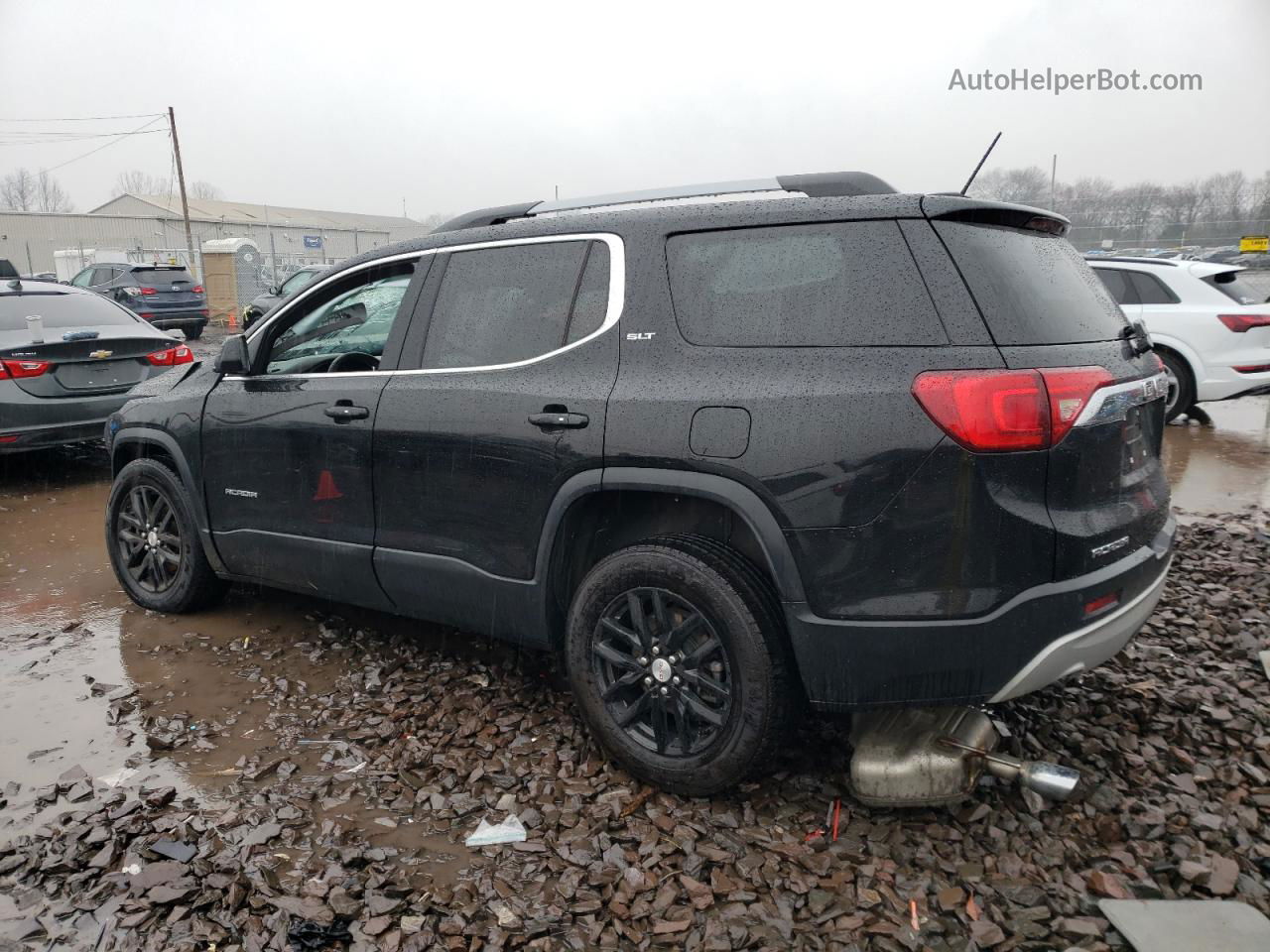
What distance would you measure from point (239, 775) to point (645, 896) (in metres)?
1.56

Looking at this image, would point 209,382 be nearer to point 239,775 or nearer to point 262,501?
point 262,501

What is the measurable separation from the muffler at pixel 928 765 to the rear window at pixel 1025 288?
3.86ft

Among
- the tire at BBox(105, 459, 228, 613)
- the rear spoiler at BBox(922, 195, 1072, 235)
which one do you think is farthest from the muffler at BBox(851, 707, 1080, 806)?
the tire at BBox(105, 459, 228, 613)

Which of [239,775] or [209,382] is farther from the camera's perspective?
[209,382]

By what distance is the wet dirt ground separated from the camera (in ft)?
9.59

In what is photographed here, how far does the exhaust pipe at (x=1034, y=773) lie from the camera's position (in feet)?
8.92

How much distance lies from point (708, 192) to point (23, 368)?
627 centimetres

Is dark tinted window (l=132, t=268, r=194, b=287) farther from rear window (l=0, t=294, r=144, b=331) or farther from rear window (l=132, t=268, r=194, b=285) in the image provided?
rear window (l=0, t=294, r=144, b=331)

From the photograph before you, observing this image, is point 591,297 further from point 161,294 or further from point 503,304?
point 161,294

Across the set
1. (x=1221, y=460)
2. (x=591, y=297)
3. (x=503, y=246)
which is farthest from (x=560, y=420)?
(x=1221, y=460)

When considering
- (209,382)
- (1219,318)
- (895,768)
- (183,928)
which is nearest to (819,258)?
(895,768)

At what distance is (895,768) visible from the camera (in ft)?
9.41

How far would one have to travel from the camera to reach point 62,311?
7871 mm

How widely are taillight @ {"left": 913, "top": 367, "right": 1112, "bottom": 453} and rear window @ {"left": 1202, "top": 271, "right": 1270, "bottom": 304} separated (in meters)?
8.16
